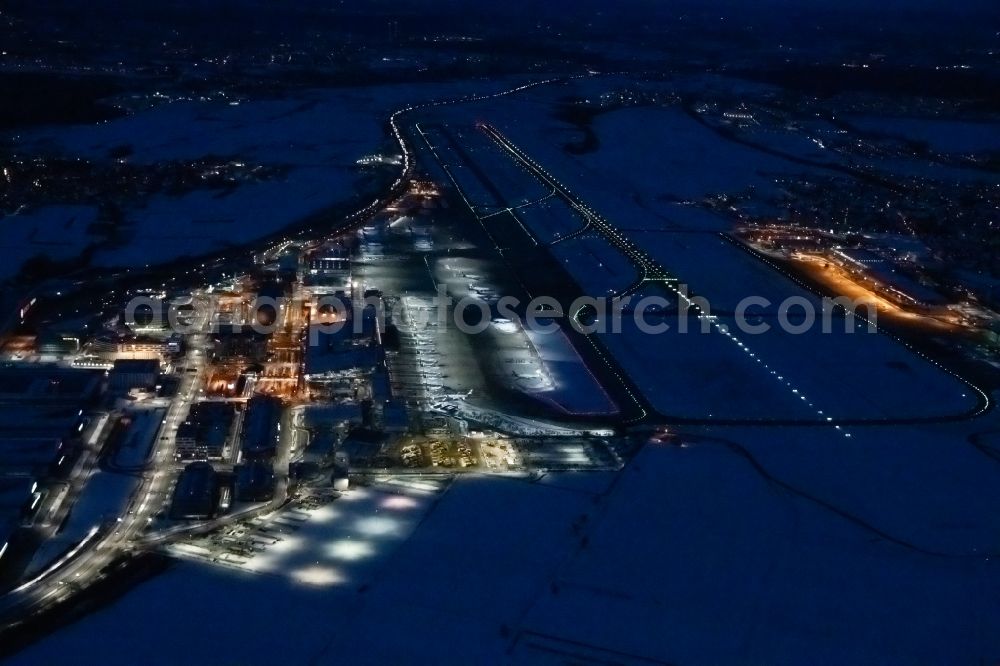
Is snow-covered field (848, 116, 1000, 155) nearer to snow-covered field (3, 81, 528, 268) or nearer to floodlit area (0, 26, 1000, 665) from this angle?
floodlit area (0, 26, 1000, 665)

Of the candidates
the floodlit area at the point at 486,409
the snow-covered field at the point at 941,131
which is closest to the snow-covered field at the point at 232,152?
the floodlit area at the point at 486,409

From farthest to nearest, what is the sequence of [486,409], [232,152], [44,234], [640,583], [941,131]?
1. [941,131]
2. [232,152]
3. [44,234]
4. [486,409]
5. [640,583]

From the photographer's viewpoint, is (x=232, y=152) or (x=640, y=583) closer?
(x=640, y=583)

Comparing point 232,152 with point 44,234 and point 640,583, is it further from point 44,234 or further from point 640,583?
point 640,583

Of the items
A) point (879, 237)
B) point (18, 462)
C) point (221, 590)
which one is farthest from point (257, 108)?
point (221, 590)

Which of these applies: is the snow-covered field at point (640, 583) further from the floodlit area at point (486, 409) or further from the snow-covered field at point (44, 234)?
the snow-covered field at point (44, 234)

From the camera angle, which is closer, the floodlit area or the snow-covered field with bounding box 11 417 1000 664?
the snow-covered field with bounding box 11 417 1000 664

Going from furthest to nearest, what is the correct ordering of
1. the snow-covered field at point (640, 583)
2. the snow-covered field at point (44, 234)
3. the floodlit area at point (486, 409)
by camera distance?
the snow-covered field at point (44, 234) < the floodlit area at point (486, 409) < the snow-covered field at point (640, 583)

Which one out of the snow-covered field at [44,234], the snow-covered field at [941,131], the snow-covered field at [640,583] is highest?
the snow-covered field at [44,234]

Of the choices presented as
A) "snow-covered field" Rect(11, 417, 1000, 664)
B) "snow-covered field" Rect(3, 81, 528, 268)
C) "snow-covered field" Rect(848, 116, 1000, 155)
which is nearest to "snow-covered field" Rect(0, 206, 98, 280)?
"snow-covered field" Rect(3, 81, 528, 268)

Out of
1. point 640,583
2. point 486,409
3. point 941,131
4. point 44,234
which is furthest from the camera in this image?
point 941,131

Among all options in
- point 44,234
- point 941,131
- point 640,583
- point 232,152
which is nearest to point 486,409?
point 640,583
